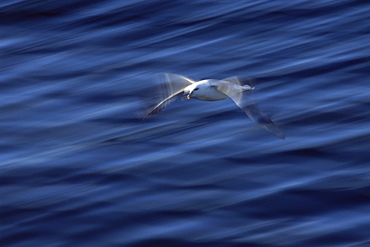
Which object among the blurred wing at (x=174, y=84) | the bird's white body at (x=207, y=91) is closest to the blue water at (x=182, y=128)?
the blurred wing at (x=174, y=84)

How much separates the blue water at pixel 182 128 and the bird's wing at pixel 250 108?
85 centimetres

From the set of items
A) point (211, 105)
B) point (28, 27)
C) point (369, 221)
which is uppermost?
point (28, 27)

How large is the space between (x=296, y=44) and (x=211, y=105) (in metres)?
1.58

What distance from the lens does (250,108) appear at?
6230 mm

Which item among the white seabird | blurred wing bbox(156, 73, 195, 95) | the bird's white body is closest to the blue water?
blurred wing bbox(156, 73, 195, 95)

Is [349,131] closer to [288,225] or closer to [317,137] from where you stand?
[317,137]

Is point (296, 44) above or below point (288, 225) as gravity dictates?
above

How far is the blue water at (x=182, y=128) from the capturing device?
6.79 m

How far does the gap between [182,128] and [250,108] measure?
5.91ft

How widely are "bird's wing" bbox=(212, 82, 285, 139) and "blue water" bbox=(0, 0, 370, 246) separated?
848 mm

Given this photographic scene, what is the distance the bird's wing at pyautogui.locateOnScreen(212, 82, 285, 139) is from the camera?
20.0ft

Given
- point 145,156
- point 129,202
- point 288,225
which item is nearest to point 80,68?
point 145,156

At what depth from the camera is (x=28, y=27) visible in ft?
34.8

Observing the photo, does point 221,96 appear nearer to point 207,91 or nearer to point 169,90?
point 207,91
